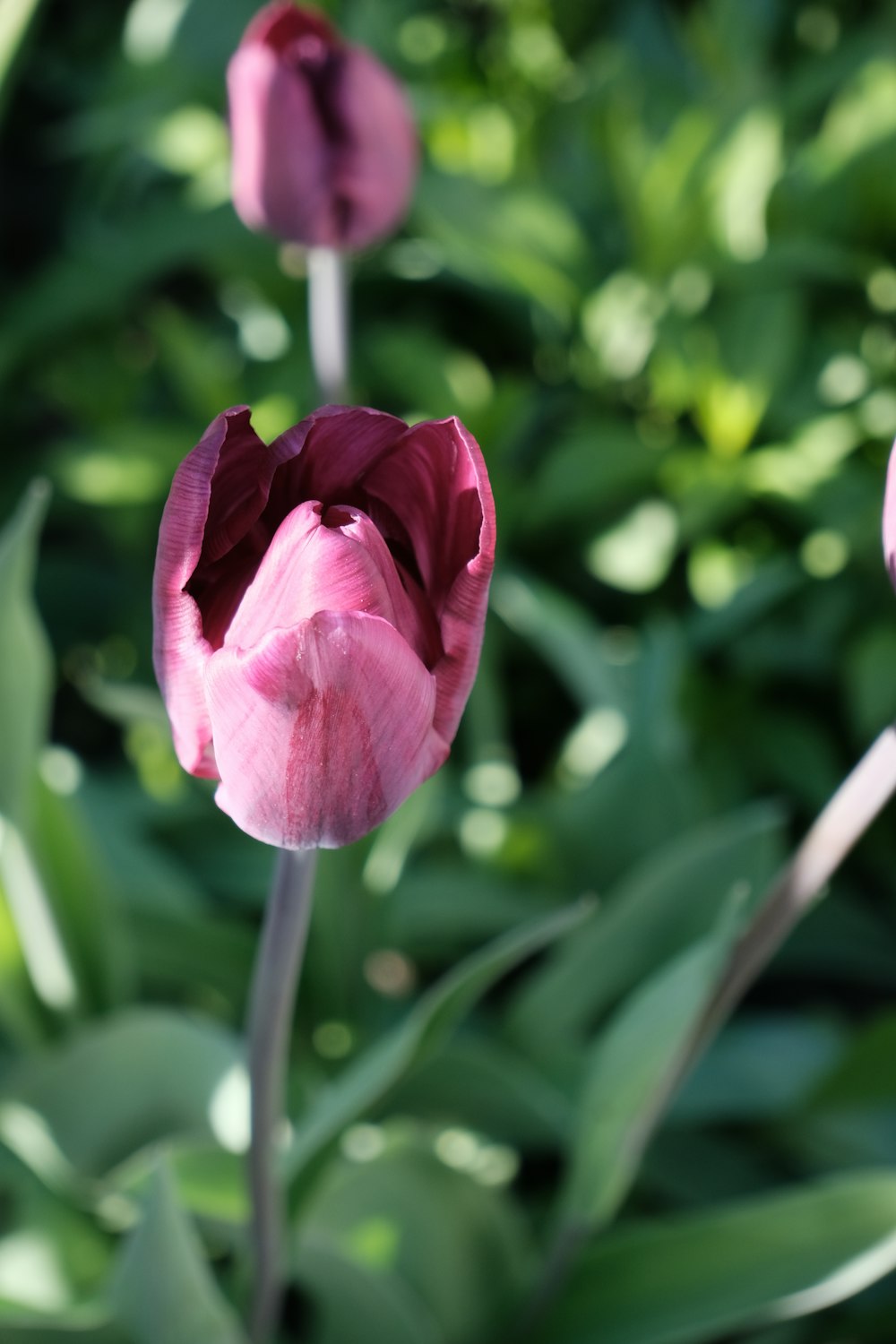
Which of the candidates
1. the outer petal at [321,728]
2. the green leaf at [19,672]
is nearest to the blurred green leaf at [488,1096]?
the green leaf at [19,672]

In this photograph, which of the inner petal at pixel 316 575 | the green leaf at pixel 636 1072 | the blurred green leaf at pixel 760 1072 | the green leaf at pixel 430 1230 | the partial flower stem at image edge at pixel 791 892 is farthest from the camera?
the blurred green leaf at pixel 760 1072

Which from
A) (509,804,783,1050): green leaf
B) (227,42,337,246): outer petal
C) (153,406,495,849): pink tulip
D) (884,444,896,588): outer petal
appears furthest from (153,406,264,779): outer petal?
(509,804,783,1050): green leaf

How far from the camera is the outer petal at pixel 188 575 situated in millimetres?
277

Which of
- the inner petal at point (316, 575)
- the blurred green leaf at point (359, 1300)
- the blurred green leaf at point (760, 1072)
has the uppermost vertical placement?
the inner petal at point (316, 575)

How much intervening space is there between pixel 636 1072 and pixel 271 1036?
0.18 meters

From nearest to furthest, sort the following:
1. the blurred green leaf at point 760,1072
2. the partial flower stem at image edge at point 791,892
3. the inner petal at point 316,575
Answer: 1. the inner petal at point 316,575
2. the partial flower stem at image edge at point 791,892
3. the blurred green leaf at point 760,1072

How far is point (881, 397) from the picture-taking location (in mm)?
883

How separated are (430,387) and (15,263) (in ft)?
1.87

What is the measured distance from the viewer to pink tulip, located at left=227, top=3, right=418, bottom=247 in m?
0.56

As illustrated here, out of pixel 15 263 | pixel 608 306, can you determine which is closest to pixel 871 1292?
pixel 608 306

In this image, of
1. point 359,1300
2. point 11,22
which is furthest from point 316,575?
point 11,22

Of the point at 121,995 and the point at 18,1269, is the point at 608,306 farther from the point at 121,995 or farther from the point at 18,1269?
the point at 18,1269

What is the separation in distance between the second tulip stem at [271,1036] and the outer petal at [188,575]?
0.15 feet

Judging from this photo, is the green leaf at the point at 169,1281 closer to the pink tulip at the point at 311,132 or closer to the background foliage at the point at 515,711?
the background foliage at the point at 515,711
